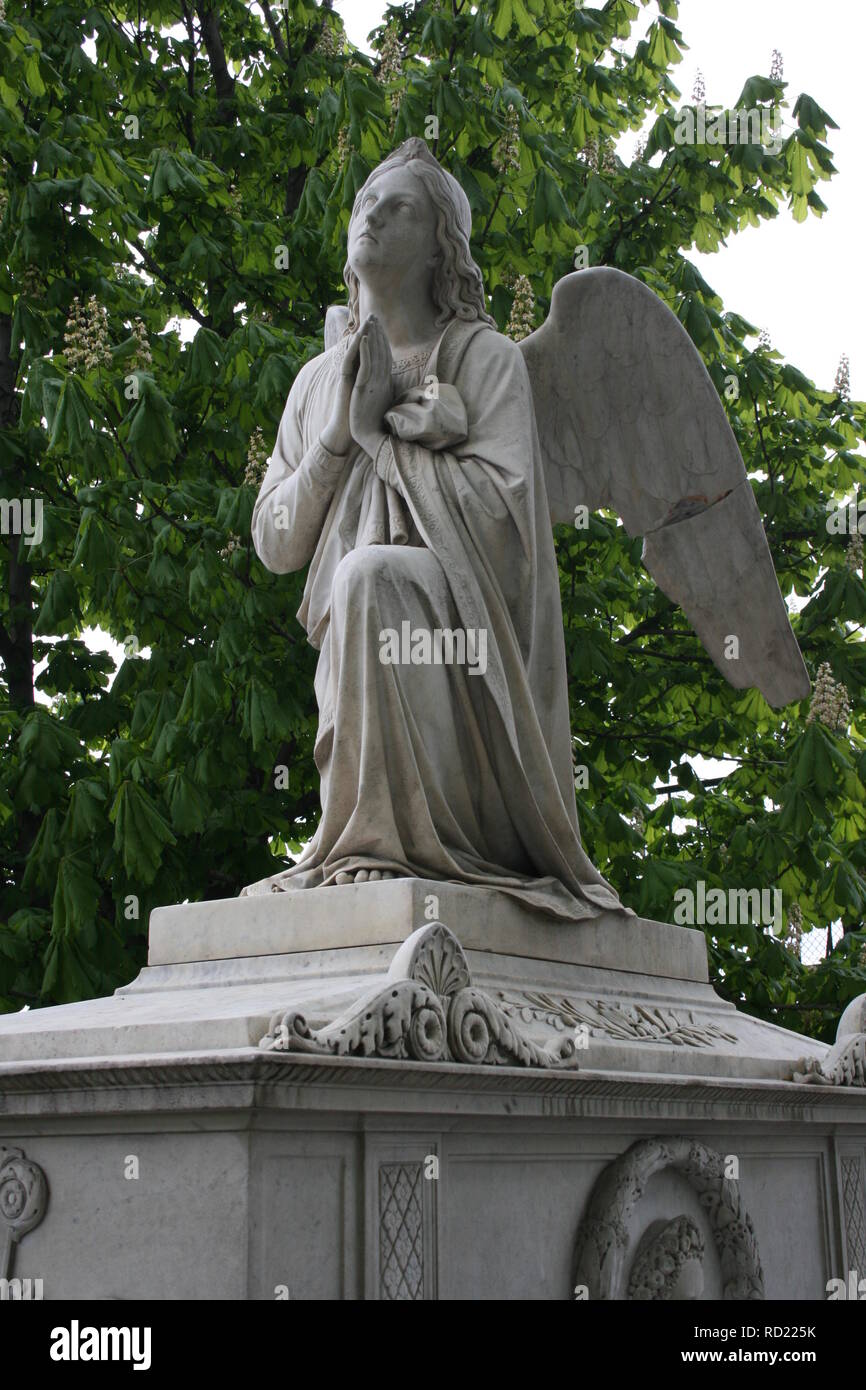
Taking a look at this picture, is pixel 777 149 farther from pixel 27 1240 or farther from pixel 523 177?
pixel 27 1240

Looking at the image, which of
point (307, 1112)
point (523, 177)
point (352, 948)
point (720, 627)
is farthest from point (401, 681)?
point (523, 177)

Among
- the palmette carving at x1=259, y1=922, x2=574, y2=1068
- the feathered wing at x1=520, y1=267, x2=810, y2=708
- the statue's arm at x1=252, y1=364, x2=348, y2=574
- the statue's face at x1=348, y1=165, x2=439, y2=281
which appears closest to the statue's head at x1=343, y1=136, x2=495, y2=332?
the statue's face at x1=348, y1=165, x2=439, y2=281

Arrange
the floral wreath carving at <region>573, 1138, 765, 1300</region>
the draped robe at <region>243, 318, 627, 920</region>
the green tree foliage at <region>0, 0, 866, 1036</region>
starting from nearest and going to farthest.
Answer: the floral wreath carving at <region>573, 1138, 765, 1300</region> → the draped robe at <region>243, 318, 627, 920</region> → the green tree foliage at <region>0, 0, 866, 1036</region>

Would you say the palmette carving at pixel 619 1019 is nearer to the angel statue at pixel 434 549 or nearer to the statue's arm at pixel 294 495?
the angel statue at pixel 434 549

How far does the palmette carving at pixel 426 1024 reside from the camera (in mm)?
3693

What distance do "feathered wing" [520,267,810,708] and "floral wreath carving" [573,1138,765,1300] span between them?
2.24 meters

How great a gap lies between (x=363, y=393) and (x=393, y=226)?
63 centimetres

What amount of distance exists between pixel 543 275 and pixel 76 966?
504 centimetres

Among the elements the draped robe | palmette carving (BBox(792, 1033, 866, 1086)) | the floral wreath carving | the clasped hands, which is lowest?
the floral wreath carving

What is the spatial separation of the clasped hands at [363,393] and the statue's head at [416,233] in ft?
0.95

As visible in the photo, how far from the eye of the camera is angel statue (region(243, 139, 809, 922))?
4.95m

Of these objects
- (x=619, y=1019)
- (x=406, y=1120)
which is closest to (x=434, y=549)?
(x=619, y=1019)

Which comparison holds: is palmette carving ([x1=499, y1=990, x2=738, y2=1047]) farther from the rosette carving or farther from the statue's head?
the statue's head

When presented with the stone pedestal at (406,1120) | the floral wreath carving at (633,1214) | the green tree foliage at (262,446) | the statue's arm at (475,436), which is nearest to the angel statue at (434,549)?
the statue's arm at (475,436)
